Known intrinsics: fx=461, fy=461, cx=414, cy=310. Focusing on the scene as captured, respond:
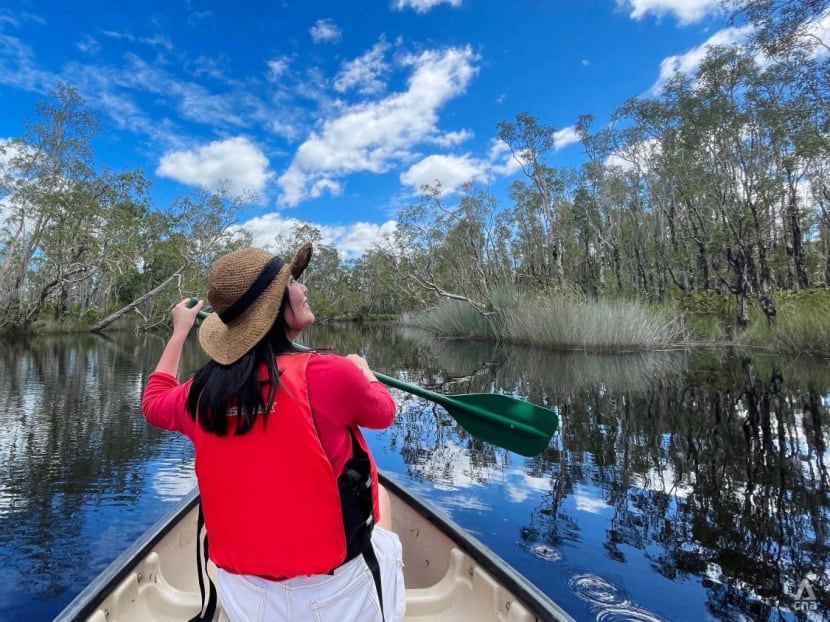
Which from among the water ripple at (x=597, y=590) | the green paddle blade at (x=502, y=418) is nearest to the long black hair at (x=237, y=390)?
the green paddle blade at (x=502, y=418)

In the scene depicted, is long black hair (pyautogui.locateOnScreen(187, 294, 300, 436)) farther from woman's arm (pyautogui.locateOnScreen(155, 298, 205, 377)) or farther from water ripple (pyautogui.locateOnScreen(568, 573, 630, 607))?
water ripple (pyautogui.locateOnScreen(568, 573, 630, 607))

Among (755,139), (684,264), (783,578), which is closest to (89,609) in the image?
(783,578)

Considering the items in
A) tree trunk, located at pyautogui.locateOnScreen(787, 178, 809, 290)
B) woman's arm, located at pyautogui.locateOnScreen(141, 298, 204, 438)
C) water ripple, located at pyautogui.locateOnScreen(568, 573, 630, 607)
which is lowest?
water ripple, located at pyautogui.locateOnScreen(568, 573, 630, 607)

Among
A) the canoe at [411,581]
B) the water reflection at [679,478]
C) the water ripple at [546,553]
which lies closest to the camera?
the canoe at [411,581]

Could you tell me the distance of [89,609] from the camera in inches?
62.0

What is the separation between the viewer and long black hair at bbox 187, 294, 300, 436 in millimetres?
1007

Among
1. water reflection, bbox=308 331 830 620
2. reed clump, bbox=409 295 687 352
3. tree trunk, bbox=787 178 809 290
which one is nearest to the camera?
water reflection, bbox=308 331 830 620

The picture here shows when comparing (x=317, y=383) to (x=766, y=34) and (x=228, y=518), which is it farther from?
(x=766, y=34)

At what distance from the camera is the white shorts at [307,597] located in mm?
1069

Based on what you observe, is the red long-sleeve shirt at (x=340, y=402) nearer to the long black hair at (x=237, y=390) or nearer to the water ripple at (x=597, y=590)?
the long black hair at (x=237, y=390)

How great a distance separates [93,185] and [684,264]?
2833 centimetres

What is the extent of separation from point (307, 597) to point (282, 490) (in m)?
0.28

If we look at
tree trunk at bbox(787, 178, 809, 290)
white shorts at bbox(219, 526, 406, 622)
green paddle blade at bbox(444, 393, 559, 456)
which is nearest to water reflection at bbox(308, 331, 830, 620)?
green paddle blade at bbox(444, 393, 559, 456)

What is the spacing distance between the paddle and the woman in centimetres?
78
